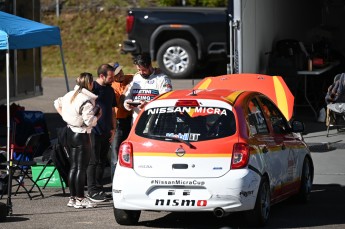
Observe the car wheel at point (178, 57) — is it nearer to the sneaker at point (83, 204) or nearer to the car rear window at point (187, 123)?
the sneaker at point (83, 204)

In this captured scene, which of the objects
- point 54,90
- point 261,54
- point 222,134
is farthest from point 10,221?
point 54,90

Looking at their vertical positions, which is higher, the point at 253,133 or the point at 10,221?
the point at 253,133

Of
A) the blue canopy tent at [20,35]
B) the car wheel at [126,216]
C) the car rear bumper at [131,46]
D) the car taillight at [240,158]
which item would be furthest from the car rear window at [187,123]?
the car rear bumper at [131,46]

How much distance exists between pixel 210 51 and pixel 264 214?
60.4ft

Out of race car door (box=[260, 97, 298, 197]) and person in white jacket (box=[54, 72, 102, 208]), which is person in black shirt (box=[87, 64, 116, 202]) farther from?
race car door (box=[260, 97, 298, 197])

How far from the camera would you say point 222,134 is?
37.2 ft

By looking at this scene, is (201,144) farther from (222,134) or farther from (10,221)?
(10,221)

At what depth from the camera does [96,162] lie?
1339 cm

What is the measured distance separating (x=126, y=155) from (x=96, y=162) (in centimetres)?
198

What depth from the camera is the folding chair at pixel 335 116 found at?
61.9 feet

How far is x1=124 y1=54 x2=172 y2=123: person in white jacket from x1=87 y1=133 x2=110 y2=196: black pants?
61 centimetres

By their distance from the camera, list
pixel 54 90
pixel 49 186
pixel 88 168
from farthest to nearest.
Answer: pixel 54 90, pixel 49 186, pixel 88 168

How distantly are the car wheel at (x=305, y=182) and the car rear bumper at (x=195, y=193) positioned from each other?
1.90 meters

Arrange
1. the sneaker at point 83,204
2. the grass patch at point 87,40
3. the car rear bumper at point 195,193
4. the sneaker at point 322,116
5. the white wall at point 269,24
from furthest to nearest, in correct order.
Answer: the grass patch at point 87,40 < the sneaker at point 322,116 < the white wall at point 269,24 < the sneaker at point 83,204 < the car rear bumper at point 195,193
